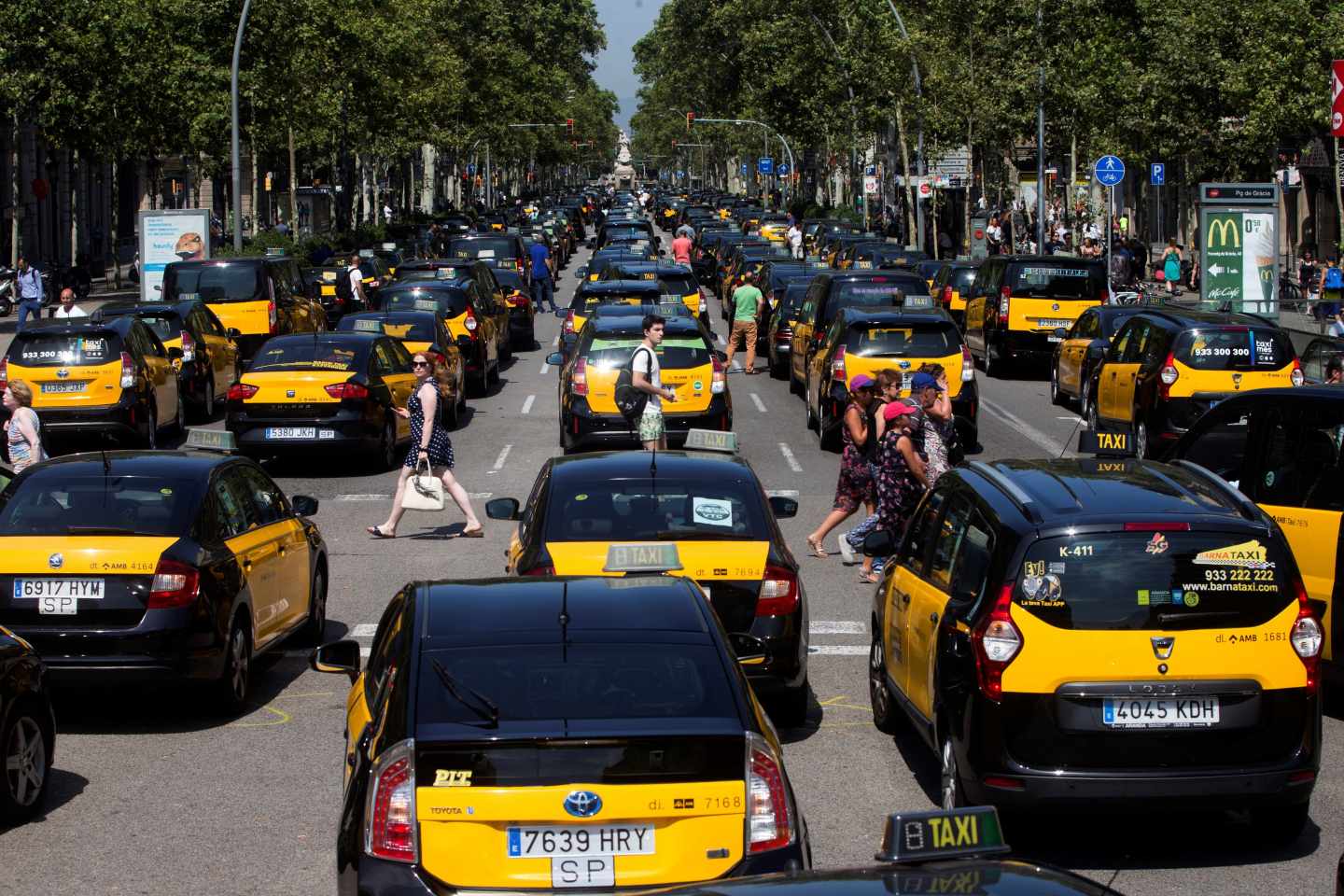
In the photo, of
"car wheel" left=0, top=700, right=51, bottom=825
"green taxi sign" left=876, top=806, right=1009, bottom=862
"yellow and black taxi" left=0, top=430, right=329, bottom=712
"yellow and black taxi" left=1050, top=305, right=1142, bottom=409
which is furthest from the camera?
"yellow and black taxi" left=1050, top=305, right=1142, bottom=409

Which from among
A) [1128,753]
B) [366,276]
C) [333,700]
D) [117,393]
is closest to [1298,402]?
[1128,753]

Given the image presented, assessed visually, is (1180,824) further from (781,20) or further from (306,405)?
(781,20)

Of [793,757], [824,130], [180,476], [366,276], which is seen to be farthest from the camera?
[824,130]

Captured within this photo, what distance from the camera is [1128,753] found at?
7910 millimetres

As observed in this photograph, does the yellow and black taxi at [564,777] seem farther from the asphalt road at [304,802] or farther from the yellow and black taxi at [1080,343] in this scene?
the yellow and black taxi at [1080,343]

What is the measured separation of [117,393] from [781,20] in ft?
212

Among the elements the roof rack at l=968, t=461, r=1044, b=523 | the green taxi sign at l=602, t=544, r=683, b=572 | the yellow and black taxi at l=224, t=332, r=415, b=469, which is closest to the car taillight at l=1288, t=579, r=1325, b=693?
the roof rack at l=968, t=461, r=1044, b=523

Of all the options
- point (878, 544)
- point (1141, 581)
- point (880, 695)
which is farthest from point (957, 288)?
point (1141, 581)

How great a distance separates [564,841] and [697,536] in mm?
4842

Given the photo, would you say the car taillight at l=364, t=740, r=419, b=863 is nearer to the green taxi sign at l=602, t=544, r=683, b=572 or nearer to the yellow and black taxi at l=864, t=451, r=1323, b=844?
the yellow and black taxi at l=864, t=451, r=1323, b=844

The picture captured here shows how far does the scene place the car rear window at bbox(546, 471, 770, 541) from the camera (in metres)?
10.5

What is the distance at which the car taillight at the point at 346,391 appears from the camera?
21484mm

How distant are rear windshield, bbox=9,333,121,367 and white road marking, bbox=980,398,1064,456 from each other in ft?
36.1

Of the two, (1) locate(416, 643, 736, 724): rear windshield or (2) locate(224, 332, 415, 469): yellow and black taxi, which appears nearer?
→ (1) locate(416, 643, 736, 724): rear windshield
